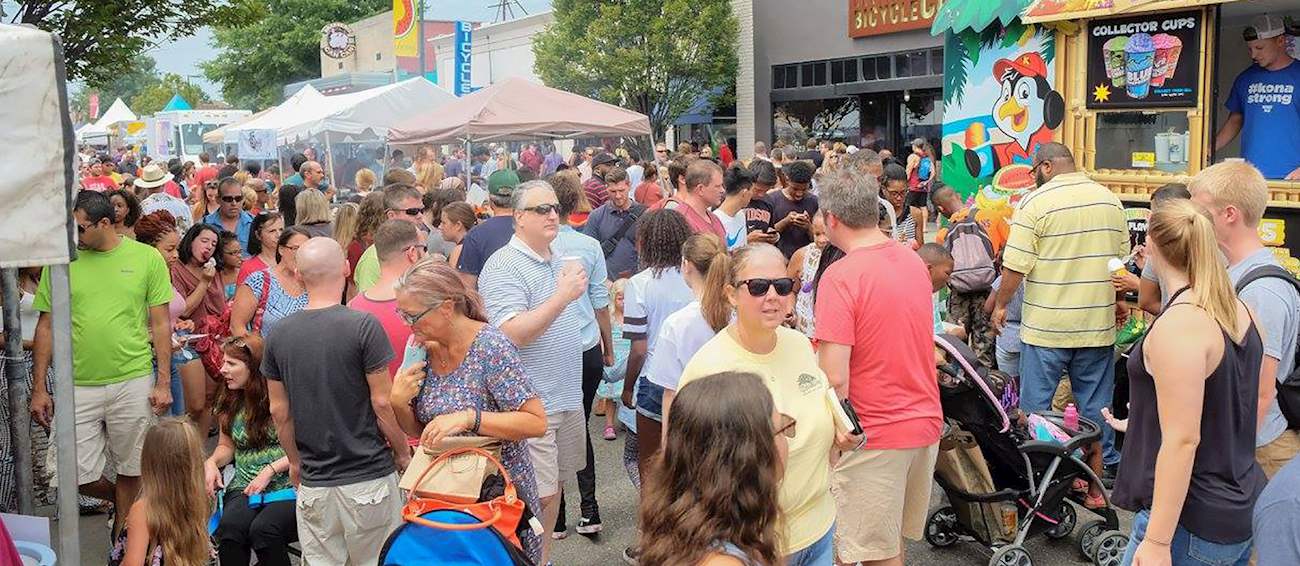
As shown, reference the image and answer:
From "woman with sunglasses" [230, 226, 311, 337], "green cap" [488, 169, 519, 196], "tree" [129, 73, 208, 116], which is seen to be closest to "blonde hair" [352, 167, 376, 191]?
"green cap" [488, 169, 519, 196]

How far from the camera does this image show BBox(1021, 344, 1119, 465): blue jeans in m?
6.06

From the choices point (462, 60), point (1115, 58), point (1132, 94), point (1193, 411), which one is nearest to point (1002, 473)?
point (1193, 411)

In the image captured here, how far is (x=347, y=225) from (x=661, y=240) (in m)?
2.73

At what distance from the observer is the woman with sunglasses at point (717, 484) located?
2.49 meters

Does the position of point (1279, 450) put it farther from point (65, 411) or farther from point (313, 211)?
point (313, 211)

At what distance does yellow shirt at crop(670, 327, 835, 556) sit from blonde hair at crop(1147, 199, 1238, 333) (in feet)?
3.63

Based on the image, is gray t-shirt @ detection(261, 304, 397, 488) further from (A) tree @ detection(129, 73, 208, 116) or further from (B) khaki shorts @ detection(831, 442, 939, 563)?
(A) tree @ detection(129, 73, 208, 116)

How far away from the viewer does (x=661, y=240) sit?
5.28 m

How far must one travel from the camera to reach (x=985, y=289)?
718 centimetres

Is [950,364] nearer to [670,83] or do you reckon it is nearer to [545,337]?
[545,337]

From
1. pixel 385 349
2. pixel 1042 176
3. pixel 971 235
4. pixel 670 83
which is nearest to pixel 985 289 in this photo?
pixel 971 235

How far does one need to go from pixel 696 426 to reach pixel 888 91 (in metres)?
21.1

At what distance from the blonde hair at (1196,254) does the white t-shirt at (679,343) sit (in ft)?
5.44

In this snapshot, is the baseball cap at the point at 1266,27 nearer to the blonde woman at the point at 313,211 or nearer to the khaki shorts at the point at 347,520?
the blonde woman at the point at 313,211
